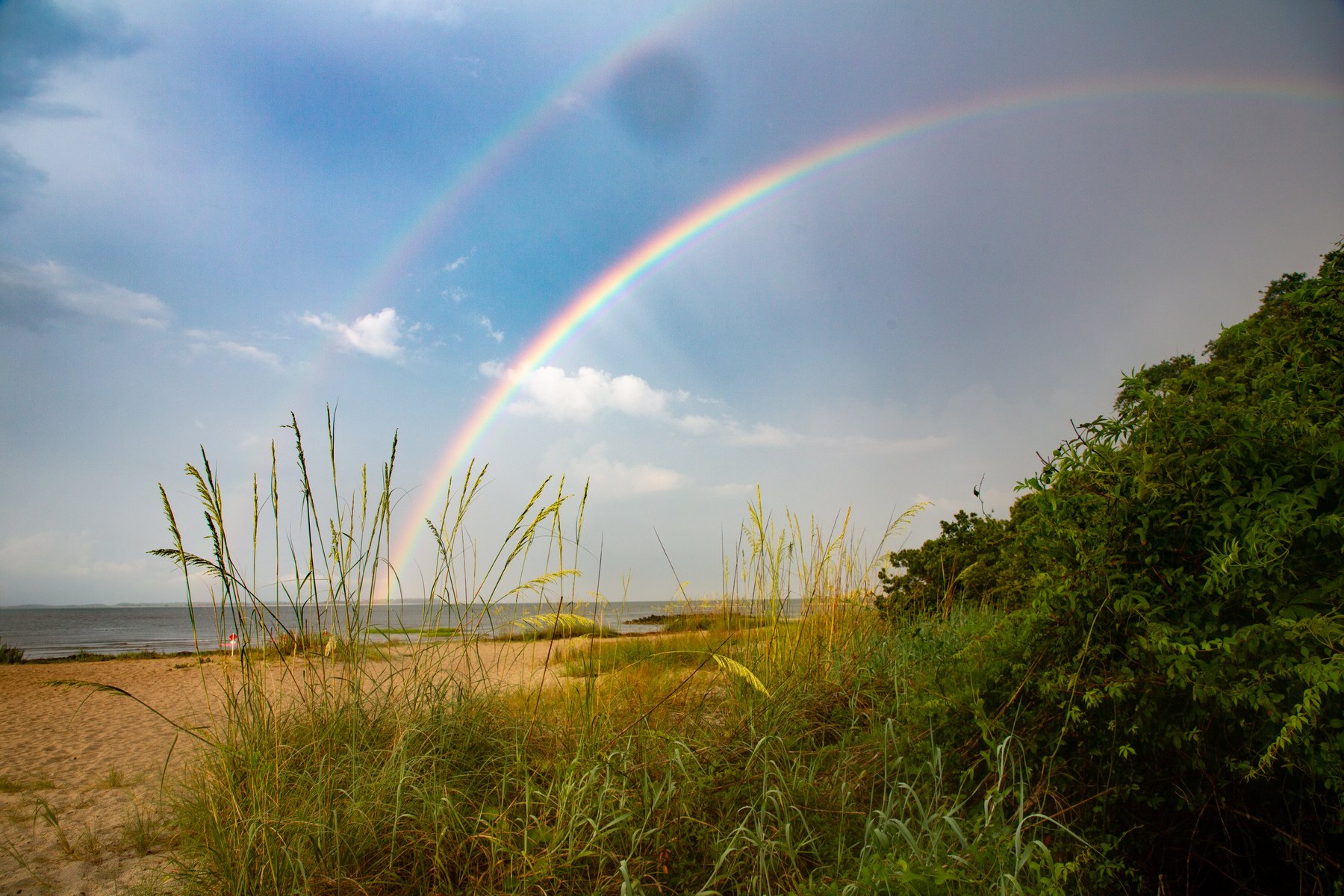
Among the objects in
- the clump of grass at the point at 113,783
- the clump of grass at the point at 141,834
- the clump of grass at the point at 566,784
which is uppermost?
the clump of grass at the point at 566,784

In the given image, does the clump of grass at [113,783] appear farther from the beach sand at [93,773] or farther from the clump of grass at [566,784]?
the clump of grass at [566,784]

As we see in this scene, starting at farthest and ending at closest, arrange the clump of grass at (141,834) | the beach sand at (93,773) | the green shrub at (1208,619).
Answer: the clump of grass at (141,834), the beach sand at (93,773), the green shrub at (1208,619)

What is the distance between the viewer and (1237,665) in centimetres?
192

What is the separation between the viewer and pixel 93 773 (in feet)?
15.3

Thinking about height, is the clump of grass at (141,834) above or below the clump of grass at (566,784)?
below

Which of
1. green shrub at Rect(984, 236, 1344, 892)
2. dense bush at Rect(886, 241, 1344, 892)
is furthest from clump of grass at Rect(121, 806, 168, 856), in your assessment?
green shrub at Rect(984, 236, 1344, 892)

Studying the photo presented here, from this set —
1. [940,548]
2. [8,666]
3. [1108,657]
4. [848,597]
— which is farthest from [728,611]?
[8,666]

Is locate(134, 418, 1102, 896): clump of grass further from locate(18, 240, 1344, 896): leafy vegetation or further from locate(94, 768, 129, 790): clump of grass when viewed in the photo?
locate(94, 768, 129, 790): clump of grass

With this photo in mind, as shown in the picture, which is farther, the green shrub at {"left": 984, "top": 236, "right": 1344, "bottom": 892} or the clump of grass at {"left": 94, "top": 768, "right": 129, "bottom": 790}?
the clump of grass at {"left": 94, "top": 768, "right": 129, "bottom": 790}

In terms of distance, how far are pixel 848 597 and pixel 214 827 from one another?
3.80 metres

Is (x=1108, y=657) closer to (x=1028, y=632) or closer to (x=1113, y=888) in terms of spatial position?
(x=1028, y=632)

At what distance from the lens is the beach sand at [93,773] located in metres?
2.86

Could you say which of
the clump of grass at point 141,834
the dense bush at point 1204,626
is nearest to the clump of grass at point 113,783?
the clump of grass at point 141,834

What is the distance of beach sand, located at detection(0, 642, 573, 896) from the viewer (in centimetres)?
286
